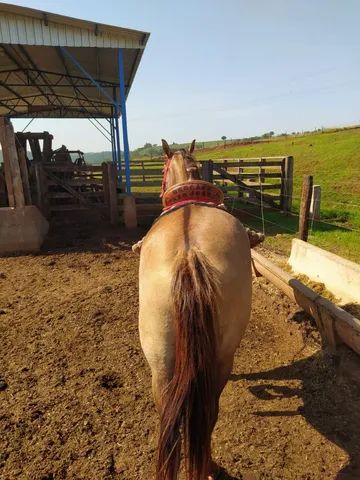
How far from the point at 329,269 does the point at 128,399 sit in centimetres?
310

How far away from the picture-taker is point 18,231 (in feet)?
25.6

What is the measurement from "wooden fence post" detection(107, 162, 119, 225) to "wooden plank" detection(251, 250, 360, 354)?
5605 mm

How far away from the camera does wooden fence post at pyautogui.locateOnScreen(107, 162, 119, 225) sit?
9570 mm

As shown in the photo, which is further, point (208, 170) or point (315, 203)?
point (208, 170)

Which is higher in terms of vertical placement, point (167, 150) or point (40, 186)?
point (167, 150)

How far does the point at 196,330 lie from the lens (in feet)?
Result: 6.29

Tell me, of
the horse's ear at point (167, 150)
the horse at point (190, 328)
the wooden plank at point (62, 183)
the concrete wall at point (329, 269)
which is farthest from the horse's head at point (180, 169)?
the wooden plank at point (62, 183)

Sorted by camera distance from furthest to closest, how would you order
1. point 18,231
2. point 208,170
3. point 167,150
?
point 208,170 → point 18,231 → point 167,150

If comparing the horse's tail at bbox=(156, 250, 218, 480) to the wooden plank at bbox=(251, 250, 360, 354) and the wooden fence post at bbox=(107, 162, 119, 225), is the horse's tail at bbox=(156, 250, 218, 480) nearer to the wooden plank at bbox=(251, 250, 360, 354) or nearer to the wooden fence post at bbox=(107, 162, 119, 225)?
the wooden plank at bbox=(251, 250, 360, 354)

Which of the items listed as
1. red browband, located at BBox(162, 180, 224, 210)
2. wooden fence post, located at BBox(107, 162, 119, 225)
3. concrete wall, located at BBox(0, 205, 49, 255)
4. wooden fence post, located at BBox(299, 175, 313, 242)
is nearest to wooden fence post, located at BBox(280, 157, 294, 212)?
wooden fence post, located at BBox(107, 162, 119, 225)

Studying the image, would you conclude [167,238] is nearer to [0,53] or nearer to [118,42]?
[118,42]

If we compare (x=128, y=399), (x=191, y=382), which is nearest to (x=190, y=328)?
(x=191, y=382)

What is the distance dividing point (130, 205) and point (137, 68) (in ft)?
16.7

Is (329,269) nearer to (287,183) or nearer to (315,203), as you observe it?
(315,203)
